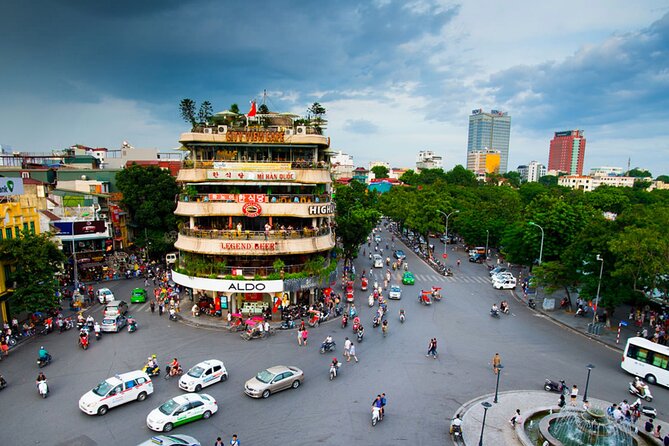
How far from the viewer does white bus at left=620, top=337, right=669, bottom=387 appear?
23484 mm

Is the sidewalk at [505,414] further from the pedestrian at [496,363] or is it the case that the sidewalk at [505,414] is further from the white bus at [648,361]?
the white bus at [648,361]

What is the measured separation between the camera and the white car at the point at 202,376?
2155cm

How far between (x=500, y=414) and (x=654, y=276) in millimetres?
17483

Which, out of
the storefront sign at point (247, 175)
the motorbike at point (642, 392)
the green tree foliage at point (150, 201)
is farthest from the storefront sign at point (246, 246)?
the motorbike at point (642, 392)

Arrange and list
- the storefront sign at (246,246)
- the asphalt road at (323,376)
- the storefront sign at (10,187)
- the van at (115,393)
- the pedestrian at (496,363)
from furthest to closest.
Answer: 1. the storefront sign at (246,246)
2. the storefront sign at (10,187)
3. the pedestrian at (496,363)
4. the van at (115,393)
5. the asphalt road at (323,376)

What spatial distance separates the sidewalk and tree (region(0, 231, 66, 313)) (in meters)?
29.6

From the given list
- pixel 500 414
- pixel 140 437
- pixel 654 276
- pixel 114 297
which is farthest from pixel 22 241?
pixel 654 276

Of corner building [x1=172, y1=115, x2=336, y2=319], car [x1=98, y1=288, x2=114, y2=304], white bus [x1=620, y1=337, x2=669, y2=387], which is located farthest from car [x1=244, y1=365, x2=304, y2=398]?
car [x1=98, y1=288, x2=114, y2=304]

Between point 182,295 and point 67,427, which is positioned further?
point 182,295

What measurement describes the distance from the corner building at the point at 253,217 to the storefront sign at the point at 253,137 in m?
0.09

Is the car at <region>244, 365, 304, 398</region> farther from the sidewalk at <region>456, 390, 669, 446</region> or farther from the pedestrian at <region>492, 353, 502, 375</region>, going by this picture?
the pedestrian at <region>492, 353, 502, 375</region>

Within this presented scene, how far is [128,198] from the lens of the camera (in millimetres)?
53594

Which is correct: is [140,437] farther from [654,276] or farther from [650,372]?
[654,276]

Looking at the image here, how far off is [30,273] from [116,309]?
653cm
